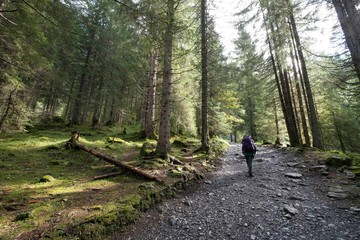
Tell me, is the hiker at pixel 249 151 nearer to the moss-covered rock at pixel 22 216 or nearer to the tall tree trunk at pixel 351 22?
the tall tree trunk at pixel 351 22

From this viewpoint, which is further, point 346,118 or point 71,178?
point 346,118

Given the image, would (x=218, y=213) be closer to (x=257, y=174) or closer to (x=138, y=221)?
(x=138, y=221)

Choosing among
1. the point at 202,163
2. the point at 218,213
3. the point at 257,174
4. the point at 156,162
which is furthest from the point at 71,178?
the point at 257,174

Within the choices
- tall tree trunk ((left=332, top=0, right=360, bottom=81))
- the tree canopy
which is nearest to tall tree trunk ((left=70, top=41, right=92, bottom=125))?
the tree canopy

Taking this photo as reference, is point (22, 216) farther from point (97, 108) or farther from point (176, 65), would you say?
point (97, 108)

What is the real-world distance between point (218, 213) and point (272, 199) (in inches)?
72.7

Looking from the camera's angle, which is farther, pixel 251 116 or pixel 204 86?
pixel 251 116

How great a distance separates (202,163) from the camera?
9008 millimetres

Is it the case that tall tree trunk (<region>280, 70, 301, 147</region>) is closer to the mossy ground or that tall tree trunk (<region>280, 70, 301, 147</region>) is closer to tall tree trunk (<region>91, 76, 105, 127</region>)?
the mossy ground

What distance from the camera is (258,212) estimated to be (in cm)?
495

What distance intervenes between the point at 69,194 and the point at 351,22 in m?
10.1

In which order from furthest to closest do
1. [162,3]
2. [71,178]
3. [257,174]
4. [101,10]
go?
[101,10] < [162,3] < [257,174] < [71,178]

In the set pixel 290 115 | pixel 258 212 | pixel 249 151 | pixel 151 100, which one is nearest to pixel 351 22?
pixel 249 151

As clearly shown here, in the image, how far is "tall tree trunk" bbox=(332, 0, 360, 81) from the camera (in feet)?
21.1
